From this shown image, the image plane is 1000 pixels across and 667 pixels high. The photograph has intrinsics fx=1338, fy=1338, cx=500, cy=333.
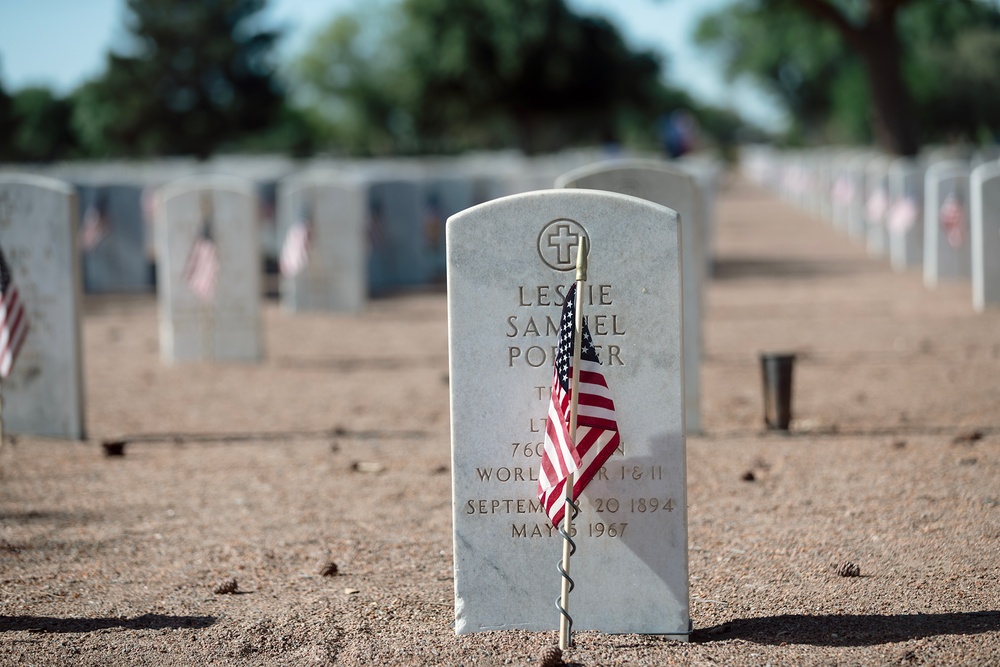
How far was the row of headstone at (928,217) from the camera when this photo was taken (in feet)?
43.2

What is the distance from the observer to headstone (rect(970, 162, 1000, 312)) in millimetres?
Answer: 12859

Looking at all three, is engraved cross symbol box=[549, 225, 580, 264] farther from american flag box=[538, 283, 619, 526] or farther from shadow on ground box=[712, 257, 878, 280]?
shadow on ground box=[712, 257, 878, 280]

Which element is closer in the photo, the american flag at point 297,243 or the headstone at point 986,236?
the headstone at point 986,236

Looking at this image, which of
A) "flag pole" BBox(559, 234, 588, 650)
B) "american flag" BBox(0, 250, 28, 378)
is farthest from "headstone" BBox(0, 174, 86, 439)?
"flag pole" BBox(559, 234, 588, 650)

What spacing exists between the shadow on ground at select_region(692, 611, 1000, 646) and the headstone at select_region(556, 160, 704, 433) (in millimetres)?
3415

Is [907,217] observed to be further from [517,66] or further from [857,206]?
[517,66]

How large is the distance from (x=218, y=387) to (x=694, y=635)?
6685 mm

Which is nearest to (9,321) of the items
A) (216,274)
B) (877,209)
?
(216,274)

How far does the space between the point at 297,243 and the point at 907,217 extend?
8.84 metres

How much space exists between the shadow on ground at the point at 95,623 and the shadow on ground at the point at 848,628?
1863 millimetres

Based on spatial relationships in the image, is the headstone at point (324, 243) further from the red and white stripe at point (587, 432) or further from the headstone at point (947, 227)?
the red and white stripe at point (587, 432)

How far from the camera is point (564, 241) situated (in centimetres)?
452

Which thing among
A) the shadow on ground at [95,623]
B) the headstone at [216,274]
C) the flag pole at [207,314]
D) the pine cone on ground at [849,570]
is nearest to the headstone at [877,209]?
the headstone at [216,274]

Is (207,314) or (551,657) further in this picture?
(207,314)
